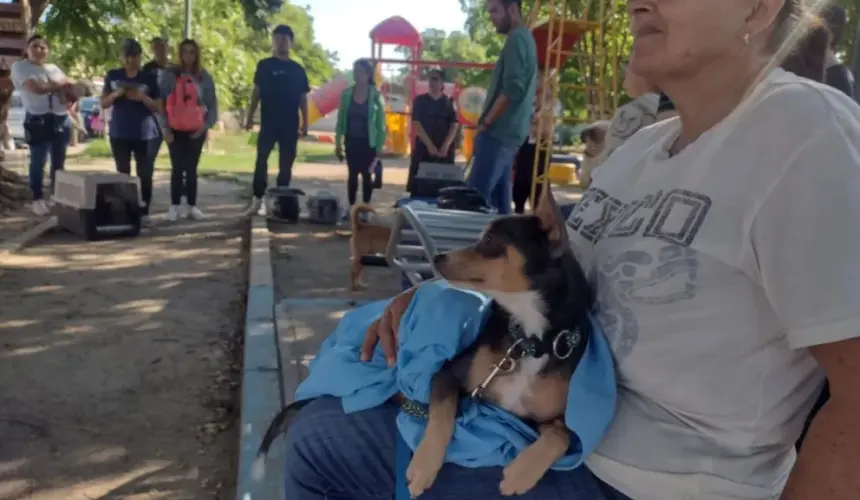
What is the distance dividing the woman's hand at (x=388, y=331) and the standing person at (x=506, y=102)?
4230 mm

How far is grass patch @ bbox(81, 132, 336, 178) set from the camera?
1700 centimetres

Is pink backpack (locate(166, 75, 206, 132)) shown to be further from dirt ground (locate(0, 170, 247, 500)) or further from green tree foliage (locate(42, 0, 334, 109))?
green tree foliage (locate(42, 0, 334, 109))

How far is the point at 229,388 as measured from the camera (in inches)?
173

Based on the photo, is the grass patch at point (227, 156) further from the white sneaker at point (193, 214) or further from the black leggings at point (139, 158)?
the black leggings at point (139, 158)

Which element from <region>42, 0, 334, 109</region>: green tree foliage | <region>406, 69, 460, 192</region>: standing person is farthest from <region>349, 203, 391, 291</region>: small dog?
<region>42, 0, 334, 109</region>: green tree foliage

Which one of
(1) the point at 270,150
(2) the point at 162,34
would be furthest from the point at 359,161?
(2) the point at 162,34

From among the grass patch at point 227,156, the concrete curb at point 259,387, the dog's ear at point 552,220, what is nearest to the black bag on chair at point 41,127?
the concrete curb at point 259,387

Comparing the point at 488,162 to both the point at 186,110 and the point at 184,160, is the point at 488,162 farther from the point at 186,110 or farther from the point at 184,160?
the point at 184,160

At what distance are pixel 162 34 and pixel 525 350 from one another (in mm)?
23207

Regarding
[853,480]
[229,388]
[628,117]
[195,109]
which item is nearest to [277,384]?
[229,388]

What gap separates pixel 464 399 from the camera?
1733 mm

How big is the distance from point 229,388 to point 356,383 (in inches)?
107

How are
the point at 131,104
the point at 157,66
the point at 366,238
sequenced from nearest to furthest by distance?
the point at 366,238 → the point at 131,104 → the point at 157,66

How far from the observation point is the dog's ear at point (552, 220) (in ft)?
5.88
